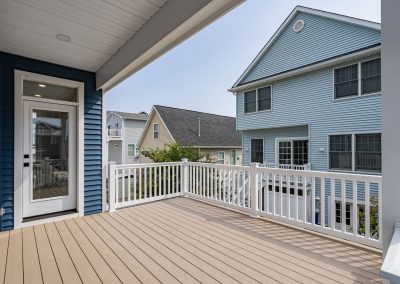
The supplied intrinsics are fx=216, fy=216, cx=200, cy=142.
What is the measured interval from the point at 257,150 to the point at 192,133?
18.8 feet

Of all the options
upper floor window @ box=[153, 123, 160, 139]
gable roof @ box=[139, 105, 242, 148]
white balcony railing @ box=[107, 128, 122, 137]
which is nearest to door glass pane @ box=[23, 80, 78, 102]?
gable roof @ box=[139, 105, 242, 148]

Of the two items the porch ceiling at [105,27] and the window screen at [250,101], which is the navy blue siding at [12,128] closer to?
the porch ceiling at [105,27]

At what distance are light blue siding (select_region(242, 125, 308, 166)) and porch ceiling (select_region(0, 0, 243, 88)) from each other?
25.1 feet

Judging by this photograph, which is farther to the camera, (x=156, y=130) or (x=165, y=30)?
(x=156, y=130)

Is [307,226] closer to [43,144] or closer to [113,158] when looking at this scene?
[43,144]

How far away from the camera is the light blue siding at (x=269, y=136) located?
8.99 m

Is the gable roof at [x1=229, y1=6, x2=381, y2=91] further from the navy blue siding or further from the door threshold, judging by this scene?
the door threshold

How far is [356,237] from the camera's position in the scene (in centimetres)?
263

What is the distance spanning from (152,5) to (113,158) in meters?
18.9

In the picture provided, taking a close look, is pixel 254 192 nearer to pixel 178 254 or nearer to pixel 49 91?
pixel 178 254

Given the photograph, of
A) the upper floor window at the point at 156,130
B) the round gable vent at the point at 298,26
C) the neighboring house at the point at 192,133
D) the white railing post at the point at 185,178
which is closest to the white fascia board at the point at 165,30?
the white railing post at the point at 185,178

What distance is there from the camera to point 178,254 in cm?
241

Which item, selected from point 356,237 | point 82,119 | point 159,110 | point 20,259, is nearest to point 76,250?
point 20,259

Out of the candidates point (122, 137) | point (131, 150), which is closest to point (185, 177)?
point (122, 137)
